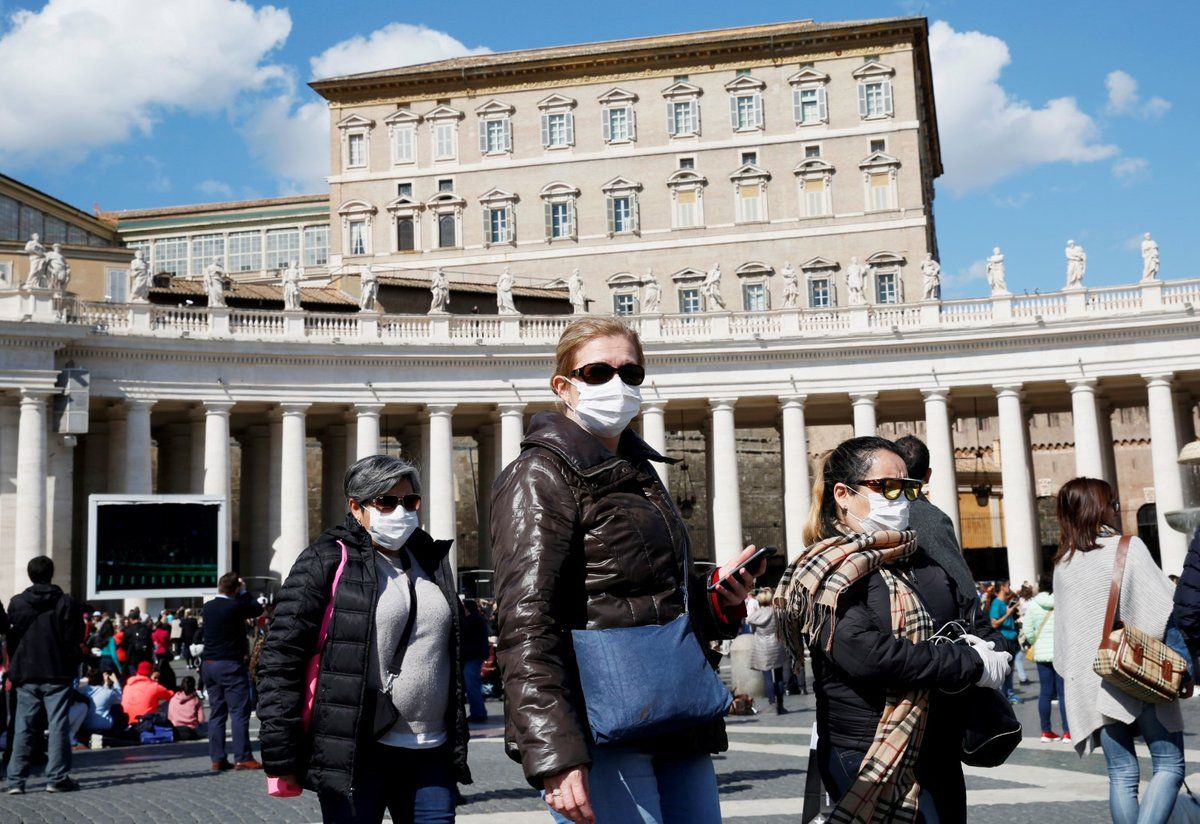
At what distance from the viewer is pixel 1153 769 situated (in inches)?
316

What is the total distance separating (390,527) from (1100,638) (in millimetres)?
4339

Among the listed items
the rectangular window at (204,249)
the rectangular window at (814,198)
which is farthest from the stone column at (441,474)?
the rectangular window at (204,249)

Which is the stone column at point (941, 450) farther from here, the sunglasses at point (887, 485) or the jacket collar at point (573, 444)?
the jacket collar at point (573, 444)

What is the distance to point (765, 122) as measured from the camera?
6350 centimetres

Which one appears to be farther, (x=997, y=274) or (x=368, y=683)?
(x=997, y=274)

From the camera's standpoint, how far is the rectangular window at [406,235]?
6569 centimetres

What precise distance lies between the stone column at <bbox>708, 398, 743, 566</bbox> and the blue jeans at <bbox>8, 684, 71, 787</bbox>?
31.9 metres

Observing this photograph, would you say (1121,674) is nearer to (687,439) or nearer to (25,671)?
(25,671)

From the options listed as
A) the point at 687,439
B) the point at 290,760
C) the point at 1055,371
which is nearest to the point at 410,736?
the point at 290,760

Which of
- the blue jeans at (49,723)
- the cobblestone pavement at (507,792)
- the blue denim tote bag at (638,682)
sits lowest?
the cobblestone pavement at (507,792)

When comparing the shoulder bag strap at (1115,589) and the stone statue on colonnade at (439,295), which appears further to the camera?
the stone statue on colonnade at (439,295)

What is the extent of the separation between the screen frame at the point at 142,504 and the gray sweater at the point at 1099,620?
3088 centimetres

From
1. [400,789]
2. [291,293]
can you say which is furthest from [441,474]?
[400,789]

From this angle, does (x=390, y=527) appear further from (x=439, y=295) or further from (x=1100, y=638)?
(x=439, y=295)
